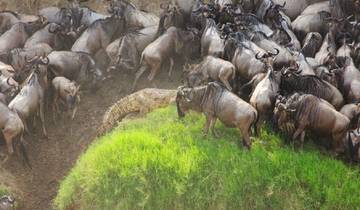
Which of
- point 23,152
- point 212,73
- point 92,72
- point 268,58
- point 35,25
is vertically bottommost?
point 23,152

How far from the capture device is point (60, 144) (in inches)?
525

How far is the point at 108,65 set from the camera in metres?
14.8

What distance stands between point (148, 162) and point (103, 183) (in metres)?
0.77

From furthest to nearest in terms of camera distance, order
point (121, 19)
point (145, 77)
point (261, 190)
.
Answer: point (121, 19) < point (145, 77) < point (261, 190)

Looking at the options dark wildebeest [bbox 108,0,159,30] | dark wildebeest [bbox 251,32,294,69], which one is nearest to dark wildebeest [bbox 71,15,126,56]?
dark wildebeest [bbox 108,0,159,30]

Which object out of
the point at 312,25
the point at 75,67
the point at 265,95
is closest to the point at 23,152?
the point at 75,67

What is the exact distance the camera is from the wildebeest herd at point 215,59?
11.4 metres

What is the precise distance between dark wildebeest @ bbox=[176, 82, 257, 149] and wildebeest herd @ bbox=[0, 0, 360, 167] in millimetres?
17

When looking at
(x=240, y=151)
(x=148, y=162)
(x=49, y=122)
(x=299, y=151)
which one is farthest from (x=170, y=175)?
(x=49, y=122)

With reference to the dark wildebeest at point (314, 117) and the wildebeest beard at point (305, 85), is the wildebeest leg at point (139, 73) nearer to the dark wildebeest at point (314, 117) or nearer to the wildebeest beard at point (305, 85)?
the wildebeest beard at point (305, 85)

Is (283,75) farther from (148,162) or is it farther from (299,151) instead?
(148,162)

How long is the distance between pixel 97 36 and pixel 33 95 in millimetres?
2454

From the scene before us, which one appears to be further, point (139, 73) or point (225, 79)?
point (139, 73)

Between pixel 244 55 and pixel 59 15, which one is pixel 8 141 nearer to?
pixel 244 55
